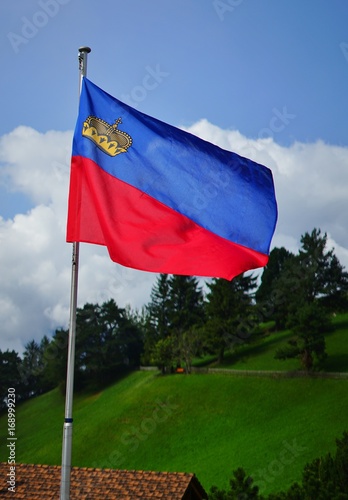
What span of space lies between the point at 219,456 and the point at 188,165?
45.0m

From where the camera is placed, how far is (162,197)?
11.5m

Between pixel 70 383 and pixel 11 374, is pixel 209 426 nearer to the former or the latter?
pixel 11 374

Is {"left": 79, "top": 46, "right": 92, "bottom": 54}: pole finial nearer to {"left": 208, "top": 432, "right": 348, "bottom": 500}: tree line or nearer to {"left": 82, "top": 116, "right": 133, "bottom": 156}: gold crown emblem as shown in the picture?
{"left": 82, "top": 116, "right": 133, "bottom": 156}: gold crown emblem

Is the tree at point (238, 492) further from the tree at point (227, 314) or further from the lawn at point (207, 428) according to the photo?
the tree at point (227, 314)

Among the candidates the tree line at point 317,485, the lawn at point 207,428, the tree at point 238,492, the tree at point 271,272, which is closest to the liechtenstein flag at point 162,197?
the tree line at point 317,485

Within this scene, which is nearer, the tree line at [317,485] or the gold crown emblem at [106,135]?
the gold crown emblem at [106,135]

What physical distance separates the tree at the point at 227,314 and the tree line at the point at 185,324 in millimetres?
103

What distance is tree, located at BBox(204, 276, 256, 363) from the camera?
7731 cm

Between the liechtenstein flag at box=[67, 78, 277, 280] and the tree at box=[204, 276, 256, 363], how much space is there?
215ft

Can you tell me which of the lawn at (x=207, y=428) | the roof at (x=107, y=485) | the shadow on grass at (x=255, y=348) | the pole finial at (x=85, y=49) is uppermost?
the pole finial at (x=85, y=49)

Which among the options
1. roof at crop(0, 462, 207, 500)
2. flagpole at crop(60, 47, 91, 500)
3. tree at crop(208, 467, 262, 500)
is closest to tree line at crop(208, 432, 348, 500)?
tree at crop(208, 467, 262, 500)

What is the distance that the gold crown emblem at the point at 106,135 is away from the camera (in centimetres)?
1112

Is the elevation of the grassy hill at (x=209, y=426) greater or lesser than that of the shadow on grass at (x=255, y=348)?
lesser

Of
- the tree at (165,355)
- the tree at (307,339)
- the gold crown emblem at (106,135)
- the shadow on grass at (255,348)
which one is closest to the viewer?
the gold crown emblem at (106,135)
